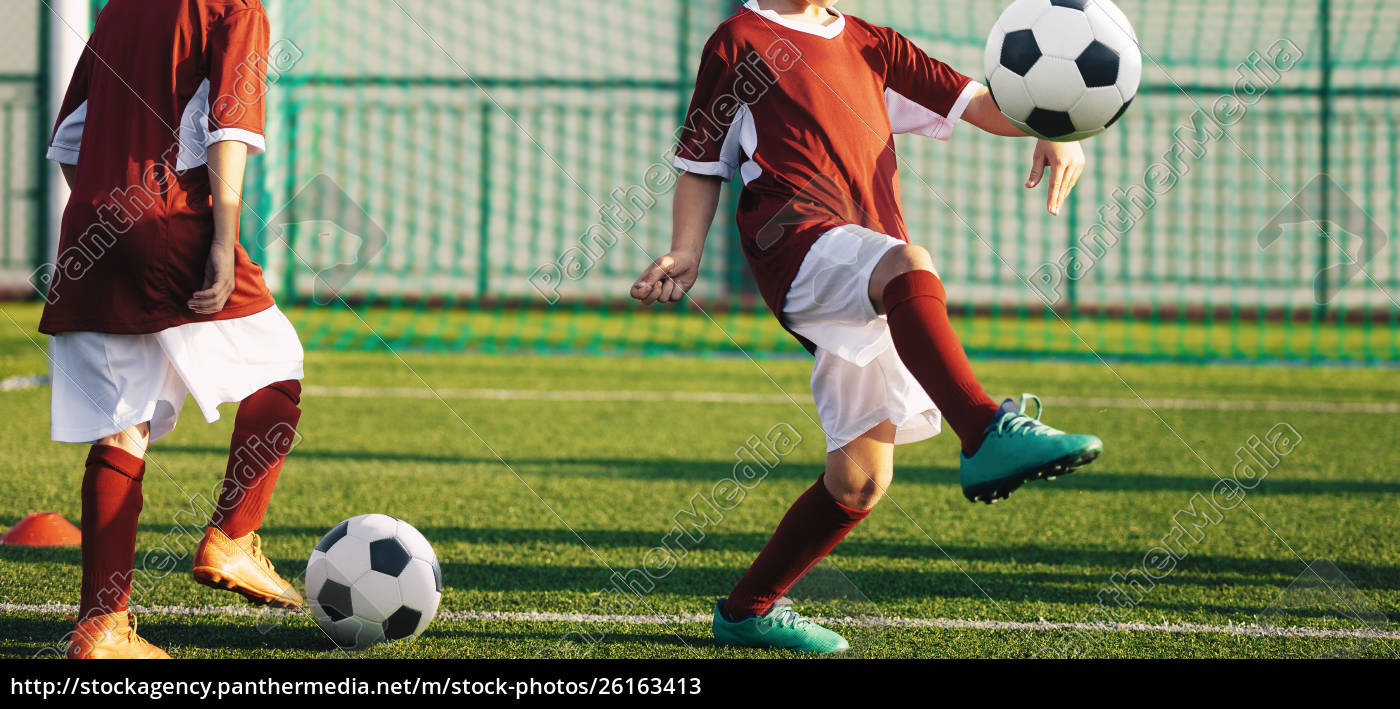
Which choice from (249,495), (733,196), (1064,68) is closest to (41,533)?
(249,495)

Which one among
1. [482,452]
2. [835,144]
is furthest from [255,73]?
[482,452]

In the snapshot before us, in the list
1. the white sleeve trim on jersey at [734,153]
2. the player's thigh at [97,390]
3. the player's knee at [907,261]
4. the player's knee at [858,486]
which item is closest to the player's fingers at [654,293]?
the white sleeve trim on jersey at [734,153]

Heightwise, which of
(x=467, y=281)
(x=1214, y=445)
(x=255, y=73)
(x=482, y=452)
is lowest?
(x=467, y=281)

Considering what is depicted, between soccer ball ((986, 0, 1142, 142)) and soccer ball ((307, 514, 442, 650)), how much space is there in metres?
1.51

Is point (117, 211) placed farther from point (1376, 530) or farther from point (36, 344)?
point (36, 344)

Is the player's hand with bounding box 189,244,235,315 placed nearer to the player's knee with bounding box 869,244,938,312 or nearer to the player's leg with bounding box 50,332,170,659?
the player's leg with bounding box 50,332,170,659

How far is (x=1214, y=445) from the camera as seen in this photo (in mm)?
4996

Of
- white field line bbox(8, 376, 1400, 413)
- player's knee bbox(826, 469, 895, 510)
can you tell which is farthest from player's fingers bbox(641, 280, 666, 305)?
white field line bbox(8, 376, 1400, 413)

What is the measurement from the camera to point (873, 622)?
2684mm

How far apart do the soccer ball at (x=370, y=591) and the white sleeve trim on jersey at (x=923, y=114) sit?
1.38 meters

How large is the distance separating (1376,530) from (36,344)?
289 inches

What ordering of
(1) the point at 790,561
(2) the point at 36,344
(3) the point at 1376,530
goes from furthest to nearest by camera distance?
(2) the point at 36,344, (3) the point at 1376,530, (1) the point at 790,561

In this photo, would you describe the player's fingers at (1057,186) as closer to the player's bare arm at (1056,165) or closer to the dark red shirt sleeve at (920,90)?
the player's bare arm at (1056,165)

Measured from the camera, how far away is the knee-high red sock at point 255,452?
2.51 meters
